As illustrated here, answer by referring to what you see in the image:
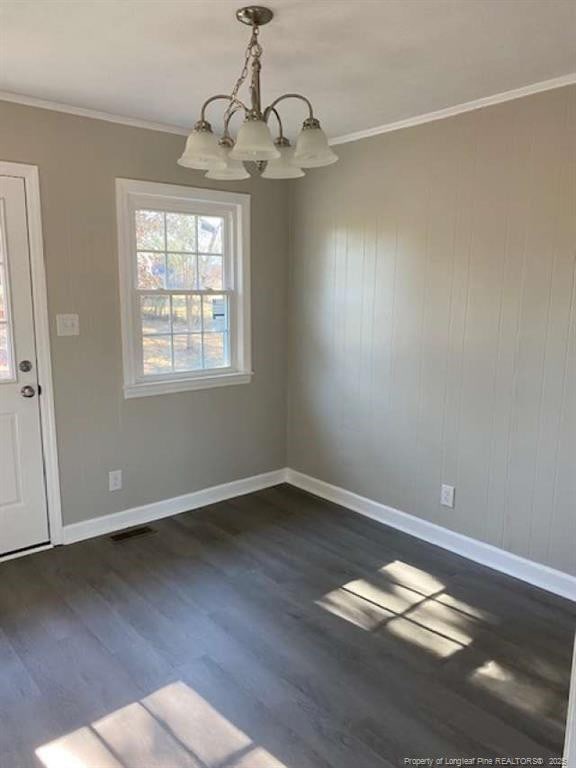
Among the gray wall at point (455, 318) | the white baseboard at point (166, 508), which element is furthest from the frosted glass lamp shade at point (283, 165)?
the white baseboard at point (166, 508)

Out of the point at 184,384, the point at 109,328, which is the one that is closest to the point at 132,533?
the point at 184,384

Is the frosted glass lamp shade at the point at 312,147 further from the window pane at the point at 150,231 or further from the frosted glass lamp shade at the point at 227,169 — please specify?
the window pane at the point at 150,231

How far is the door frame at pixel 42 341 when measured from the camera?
292 cm

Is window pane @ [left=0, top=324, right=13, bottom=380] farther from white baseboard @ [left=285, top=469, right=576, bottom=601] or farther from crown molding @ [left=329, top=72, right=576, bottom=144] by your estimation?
crown molding @ [left=329, top=72, right=576, bottom=144]

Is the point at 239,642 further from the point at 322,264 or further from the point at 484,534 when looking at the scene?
the point at 322,264

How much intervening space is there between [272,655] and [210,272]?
2.43m

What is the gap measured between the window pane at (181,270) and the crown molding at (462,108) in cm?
123

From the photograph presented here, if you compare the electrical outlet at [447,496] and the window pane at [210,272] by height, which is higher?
the window pane at [210,272]

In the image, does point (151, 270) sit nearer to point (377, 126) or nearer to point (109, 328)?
point (109, 328)

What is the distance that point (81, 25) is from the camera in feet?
6.62

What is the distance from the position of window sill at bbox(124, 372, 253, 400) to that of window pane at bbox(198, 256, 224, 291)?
2.05 feet

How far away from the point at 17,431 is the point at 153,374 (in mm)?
871

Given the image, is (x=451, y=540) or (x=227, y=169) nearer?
(x=227, y=169)

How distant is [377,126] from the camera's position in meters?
3.30
